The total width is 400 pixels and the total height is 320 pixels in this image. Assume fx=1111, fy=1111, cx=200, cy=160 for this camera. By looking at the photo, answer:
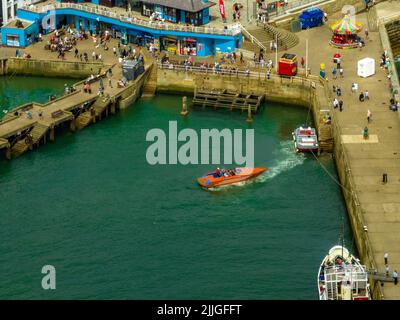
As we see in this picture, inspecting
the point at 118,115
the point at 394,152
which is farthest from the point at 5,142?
the point at 394,152

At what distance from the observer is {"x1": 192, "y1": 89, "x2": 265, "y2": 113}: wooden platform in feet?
473

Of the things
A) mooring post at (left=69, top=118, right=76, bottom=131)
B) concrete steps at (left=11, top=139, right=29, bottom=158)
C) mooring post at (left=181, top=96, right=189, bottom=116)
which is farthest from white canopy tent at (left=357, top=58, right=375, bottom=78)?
concrete steps at (left=11, top=139, right=29, bottom=158)

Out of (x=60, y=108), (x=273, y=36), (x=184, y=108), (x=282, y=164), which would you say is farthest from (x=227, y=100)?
(x=60, y=108)

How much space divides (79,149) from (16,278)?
32.2 m

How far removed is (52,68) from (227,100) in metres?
27.4

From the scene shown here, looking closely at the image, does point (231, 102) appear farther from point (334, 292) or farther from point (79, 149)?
point (334, 292)

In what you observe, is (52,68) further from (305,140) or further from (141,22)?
(305,140)

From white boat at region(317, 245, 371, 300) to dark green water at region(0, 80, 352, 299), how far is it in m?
1.97

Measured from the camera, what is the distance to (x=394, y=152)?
399 feet

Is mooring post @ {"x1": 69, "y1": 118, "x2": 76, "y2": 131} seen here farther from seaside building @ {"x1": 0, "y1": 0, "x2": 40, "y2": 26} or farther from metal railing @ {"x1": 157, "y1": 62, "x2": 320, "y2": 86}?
seaside building @ {"x1": 0, "y1": 0, "x2": 40, "y2": 26}

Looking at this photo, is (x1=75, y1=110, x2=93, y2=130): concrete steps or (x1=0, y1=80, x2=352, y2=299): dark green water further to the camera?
(x1=75, y1=110, x2=93, y2=130): concrete steps

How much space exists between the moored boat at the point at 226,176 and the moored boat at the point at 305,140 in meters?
8.45

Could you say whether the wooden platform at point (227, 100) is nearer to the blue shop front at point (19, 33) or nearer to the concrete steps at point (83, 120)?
the concrete steps at point (83, 120)

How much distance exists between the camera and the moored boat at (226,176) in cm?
12131
